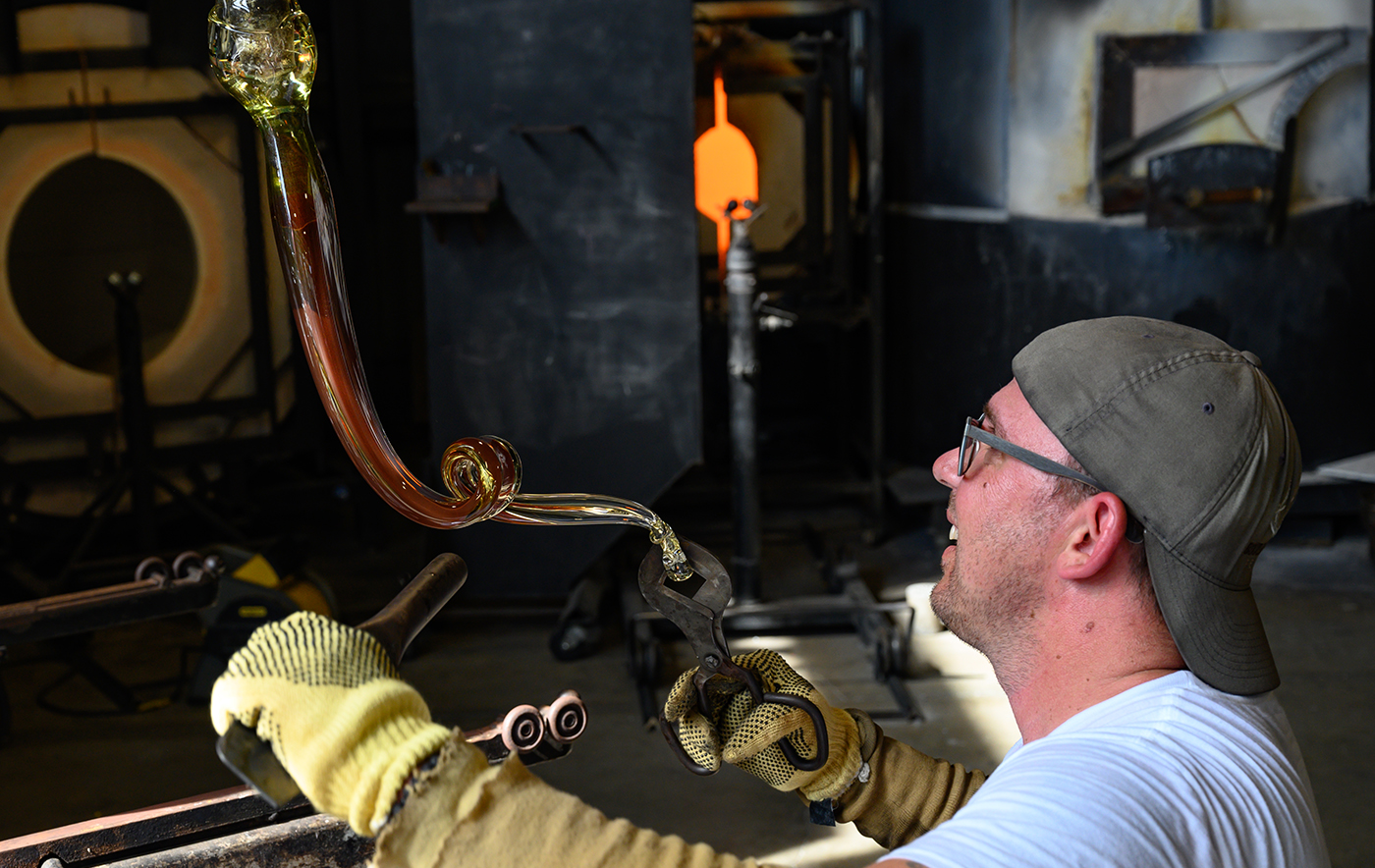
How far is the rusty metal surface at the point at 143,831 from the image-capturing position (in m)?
1.65

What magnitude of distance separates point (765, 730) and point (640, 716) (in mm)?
2427

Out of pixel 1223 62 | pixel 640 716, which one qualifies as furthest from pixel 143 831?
pixel 1223 62

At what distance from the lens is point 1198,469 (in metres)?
1.23

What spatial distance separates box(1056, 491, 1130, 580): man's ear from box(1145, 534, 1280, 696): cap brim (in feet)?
0.11

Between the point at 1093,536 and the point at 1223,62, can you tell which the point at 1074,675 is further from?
the point at 1223,62

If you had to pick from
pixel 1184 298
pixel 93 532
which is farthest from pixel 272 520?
pixel 1184 298

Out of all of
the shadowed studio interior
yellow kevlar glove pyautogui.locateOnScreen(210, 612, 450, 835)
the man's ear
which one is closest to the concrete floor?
the shadowed studio interior

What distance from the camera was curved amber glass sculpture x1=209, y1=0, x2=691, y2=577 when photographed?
1057 mm

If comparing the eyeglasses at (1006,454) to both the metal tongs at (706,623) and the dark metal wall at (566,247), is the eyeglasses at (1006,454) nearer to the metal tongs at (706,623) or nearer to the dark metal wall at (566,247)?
the metal tongs at (706,623)

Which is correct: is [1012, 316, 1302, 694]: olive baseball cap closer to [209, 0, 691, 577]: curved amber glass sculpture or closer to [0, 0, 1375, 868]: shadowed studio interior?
[209, 0, 691, 577]: curved amber glass sculpture

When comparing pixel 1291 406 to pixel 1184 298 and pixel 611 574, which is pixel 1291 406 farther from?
pixel 611 574

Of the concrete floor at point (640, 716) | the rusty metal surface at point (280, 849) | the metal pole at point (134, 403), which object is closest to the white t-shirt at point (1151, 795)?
the rusty metal surface at point (280, 849)

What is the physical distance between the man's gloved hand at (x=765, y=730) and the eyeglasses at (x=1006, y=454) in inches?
16.1

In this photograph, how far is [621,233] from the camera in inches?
173
